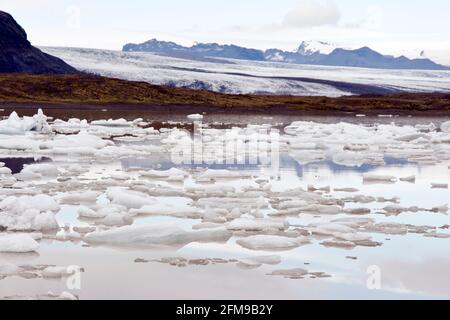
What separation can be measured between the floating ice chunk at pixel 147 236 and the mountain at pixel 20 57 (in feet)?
194

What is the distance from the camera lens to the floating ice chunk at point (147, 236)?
5.88m

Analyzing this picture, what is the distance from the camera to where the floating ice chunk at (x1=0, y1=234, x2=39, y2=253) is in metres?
5.50

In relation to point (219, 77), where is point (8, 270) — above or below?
below

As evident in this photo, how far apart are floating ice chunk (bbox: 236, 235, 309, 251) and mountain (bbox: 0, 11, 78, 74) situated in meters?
59.5

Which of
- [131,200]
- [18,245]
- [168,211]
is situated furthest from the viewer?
[131,200]

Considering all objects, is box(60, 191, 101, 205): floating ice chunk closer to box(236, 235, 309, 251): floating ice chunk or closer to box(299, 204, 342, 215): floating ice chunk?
box(299, 204, 342, 215): floating ice chunk

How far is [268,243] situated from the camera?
19.1 feet

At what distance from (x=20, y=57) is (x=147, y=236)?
204 feet

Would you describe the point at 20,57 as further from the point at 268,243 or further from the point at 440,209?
the point at 268,243

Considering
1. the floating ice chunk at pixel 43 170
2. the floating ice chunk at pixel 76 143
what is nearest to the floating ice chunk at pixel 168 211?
the floating ice chunk at pixel 43 170

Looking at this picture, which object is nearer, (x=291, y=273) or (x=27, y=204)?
(x=291, y=273)

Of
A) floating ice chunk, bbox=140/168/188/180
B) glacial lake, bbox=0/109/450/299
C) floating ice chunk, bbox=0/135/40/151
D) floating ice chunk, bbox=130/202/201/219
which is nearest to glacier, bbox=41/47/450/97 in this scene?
floating ice chunk, bbox=0/135/40/151

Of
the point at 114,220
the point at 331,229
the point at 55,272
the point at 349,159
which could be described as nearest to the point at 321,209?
the point at 331,229
